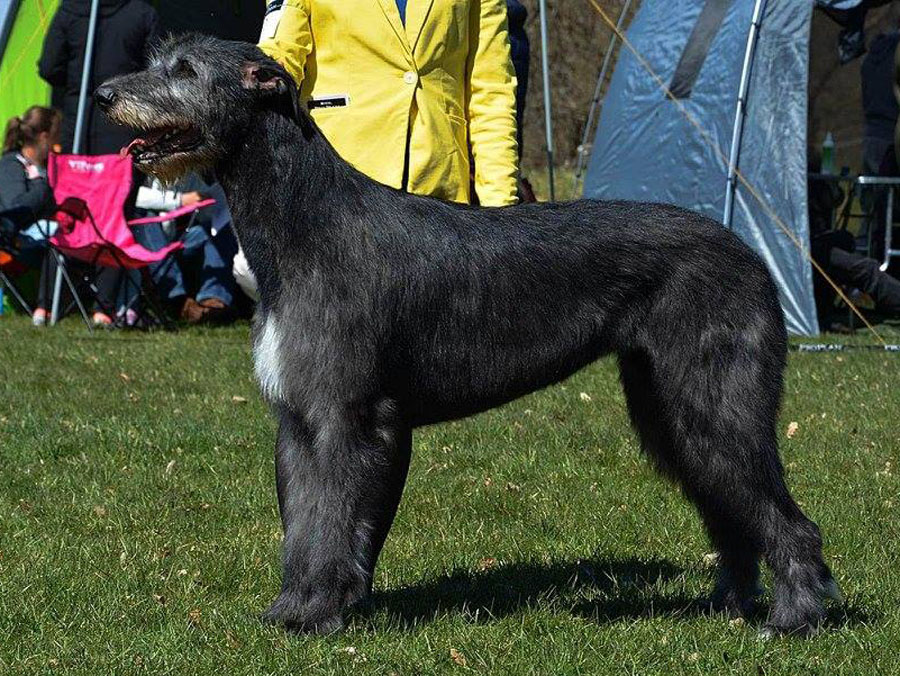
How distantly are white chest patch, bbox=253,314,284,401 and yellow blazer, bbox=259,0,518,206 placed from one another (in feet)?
3.59

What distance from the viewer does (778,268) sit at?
41.5 ft

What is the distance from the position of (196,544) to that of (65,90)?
327 inches

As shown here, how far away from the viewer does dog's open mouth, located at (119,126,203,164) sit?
4.18 metres

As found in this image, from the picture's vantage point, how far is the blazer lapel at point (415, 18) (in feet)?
16.7

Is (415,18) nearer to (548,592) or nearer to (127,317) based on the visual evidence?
(548,592)

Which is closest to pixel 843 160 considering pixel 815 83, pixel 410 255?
pixel 815 83

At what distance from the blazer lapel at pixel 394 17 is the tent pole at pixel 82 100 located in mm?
7333

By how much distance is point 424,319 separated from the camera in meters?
4.35

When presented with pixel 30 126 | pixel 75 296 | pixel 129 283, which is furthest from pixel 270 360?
pixel 30 126

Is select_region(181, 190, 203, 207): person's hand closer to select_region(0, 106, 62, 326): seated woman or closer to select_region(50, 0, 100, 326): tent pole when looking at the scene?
select_region(50, 0, 100, 326): tent pole

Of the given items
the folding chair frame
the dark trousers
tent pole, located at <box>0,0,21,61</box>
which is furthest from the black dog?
tent pole, located at <box>0,0,21,61</box>

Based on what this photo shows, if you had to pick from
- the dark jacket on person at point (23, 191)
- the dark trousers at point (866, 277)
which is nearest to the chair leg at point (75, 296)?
the dark jacket on person at point (23, 191)

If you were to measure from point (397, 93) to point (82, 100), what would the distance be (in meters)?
7.41

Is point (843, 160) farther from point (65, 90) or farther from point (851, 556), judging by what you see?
point (851, 556)
